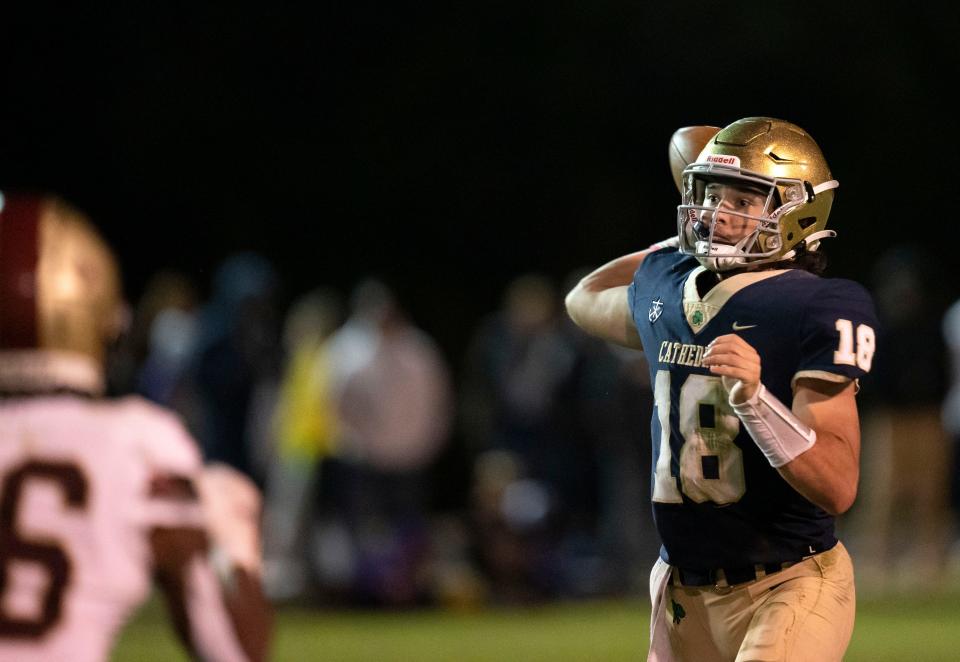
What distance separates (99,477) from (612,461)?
311 inches

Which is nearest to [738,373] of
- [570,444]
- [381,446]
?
[381,446]

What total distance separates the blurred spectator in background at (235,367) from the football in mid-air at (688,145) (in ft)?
19.0

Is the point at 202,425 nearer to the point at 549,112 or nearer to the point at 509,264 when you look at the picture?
the point at 509,264

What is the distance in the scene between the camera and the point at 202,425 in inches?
387

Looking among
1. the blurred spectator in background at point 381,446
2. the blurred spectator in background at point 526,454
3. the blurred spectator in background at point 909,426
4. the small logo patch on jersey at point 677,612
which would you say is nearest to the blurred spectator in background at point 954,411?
the blurred spectator in background at point 909,426

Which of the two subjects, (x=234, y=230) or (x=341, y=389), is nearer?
(x=341, y=389)

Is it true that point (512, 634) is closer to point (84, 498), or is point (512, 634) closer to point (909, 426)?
point (909, 426)

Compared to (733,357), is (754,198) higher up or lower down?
higher up

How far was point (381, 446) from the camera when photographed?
9828 millimetres

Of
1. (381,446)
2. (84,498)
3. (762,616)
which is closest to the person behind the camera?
(84,498)

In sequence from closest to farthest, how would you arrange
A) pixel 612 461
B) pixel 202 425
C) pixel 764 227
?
1. pixel 764 227
2. pixel 202 425
3. pixel 612 461

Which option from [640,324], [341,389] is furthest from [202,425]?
[640,324]

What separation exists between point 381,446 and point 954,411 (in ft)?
14.1

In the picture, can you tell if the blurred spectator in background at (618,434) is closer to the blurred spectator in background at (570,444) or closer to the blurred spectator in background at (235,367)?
the blurred spectator in background at (570,444)
